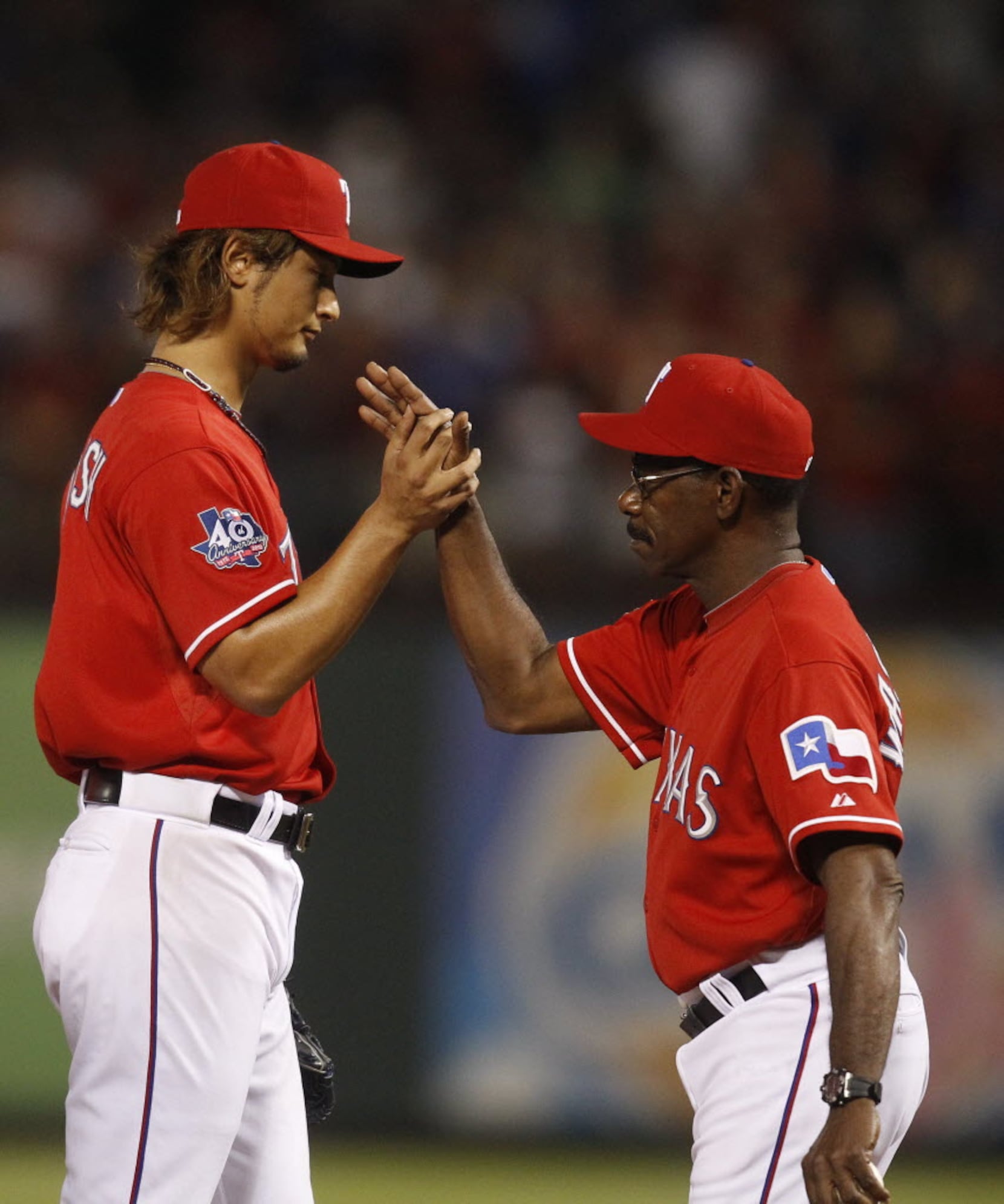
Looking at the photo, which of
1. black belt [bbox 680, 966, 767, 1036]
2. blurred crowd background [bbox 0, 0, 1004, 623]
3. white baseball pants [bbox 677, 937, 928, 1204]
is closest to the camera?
Result: white baseball pants [bbox 677, 937, 928, 1204]

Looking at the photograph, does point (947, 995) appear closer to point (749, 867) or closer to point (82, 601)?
point (749, 867)

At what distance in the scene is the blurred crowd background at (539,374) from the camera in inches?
241

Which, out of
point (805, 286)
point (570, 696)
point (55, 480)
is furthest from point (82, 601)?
point (805, 286)

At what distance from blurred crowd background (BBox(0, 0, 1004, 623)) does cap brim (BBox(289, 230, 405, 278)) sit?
9.23ft

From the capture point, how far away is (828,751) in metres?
3.09

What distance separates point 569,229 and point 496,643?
18.4ft

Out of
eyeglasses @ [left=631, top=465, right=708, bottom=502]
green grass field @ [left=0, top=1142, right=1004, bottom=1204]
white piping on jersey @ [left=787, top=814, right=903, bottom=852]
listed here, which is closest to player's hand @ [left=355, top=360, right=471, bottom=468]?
eyeglasses @ [left=631, top=465, right=708, bottom=502]

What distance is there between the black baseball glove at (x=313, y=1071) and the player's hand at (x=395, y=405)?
1164 millimetres

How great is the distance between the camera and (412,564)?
653cm

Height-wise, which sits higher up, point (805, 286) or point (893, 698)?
point (805, 286)

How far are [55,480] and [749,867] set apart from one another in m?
4.34

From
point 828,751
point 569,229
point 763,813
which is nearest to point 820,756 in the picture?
point 828,751

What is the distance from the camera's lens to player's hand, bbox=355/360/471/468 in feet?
11.8

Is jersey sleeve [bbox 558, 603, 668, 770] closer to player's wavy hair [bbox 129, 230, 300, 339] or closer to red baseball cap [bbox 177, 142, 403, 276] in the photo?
red baseball cap [bbox 177, 142, 403, 276]
